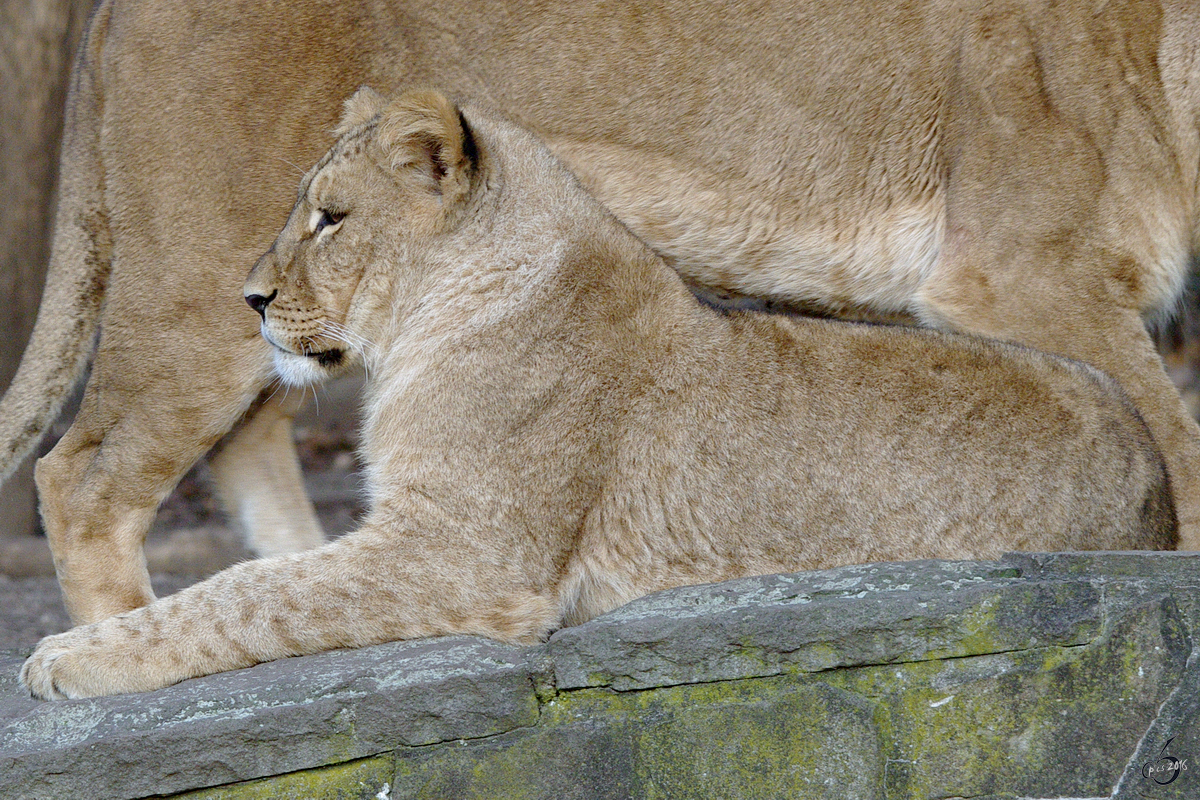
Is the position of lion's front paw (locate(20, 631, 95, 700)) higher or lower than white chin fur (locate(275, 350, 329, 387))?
lower

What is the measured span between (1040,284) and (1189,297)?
0.70m

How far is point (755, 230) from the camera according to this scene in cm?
443

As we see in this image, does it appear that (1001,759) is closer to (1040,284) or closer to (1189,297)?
(1040,284)

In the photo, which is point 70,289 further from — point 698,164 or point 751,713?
point 751,713

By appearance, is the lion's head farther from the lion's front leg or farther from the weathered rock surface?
the weathered rock surface

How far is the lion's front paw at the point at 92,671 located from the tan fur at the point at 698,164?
112 cm

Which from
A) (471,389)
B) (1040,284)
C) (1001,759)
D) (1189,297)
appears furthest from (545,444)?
(1189,297)

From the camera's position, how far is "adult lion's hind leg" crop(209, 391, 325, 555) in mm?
4922

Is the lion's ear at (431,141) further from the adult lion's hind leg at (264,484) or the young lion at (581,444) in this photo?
the adult lion's hind leg at (264,484)

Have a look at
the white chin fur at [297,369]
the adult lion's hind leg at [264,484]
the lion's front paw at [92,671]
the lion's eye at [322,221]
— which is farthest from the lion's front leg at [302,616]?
the adult lion's hind leg at [264,484]

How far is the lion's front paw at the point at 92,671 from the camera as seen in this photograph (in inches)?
122

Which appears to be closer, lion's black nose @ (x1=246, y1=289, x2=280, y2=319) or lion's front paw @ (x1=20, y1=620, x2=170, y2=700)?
lion's front paw @ (x1=20, y1=620, x2=170, y2=700)

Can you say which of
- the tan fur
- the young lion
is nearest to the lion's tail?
the tan fur

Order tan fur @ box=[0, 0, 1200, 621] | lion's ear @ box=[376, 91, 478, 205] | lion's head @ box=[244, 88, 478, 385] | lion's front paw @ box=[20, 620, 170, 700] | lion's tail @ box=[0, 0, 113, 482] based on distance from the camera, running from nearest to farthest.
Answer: lion's front paw @ box=[20, 620, 170, 700] → lion's ear @ box=[376, 91, 478, 205] → lion's head @ box=[244, 88, 478, 385] → tan fur @ box=[0, 0, 1200, 621] → lion's tail @ box=[0, 0, 113, 482]
